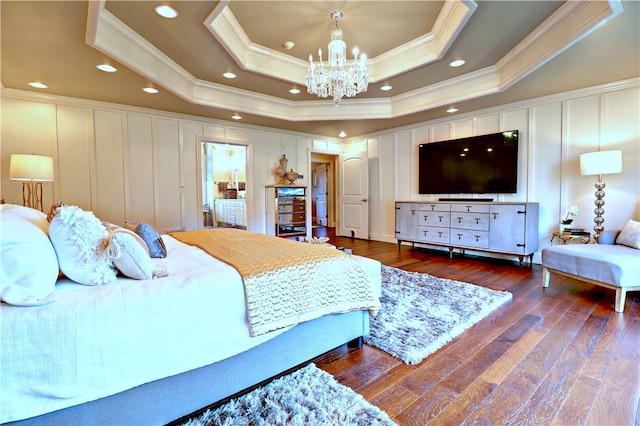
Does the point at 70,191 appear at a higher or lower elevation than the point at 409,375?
higher

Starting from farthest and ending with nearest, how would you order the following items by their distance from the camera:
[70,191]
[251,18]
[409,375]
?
[70,191] < [251,18] < [409,375]

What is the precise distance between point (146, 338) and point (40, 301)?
14.8 inches

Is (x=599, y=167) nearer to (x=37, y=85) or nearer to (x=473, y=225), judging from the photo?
(x=473, y=225)

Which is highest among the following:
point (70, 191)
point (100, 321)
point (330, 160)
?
point (330, 160)

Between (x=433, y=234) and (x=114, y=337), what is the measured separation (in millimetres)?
4604

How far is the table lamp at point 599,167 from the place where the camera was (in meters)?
3.30

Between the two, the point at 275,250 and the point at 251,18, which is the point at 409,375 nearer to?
the point at 275,250

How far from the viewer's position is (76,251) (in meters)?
1.22

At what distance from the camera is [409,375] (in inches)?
65.6

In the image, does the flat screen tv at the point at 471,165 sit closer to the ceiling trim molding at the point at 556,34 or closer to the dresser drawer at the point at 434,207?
the dresser drawer at the point at 434,207

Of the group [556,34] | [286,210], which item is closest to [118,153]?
[286,210]

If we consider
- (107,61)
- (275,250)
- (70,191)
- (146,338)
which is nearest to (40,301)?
(146,338)

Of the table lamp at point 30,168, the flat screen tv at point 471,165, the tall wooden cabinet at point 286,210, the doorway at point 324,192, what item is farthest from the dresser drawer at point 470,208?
the table lamp at point 30,168

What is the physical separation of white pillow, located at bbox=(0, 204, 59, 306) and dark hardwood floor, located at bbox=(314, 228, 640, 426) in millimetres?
1413
